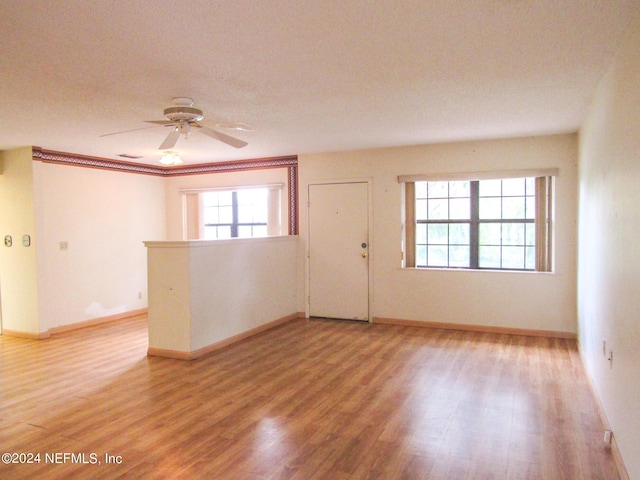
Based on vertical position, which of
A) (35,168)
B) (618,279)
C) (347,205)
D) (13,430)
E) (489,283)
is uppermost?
(35,168)

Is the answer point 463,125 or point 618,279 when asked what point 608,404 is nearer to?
point 618,279

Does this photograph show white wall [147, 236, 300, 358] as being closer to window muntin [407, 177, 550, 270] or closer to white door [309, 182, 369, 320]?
white door [309, 182, 369, 320]

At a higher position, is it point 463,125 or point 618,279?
point 463,125

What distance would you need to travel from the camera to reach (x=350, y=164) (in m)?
5.97

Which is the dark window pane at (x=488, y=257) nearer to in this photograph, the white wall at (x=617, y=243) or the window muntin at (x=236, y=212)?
the white wall at (x=617, y=243)

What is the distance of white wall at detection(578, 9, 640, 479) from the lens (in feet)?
6.96

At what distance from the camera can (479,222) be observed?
5.50m

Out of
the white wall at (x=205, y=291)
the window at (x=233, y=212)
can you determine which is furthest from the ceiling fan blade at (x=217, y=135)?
the window at (x=233, y=212)

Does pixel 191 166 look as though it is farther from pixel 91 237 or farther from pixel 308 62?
pixel 308 62

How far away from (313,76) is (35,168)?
165 inches

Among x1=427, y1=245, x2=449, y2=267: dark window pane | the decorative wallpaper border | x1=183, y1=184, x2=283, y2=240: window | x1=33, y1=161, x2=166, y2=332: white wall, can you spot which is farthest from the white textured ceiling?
x1=183, y1=184, x2=283, y2=240: window

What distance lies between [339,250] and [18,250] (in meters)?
4.10

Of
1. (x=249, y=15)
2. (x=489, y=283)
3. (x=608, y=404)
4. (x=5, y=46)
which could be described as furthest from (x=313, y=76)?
(x=489, y=283)

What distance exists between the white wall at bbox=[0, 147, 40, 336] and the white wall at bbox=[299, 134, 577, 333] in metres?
3.45
